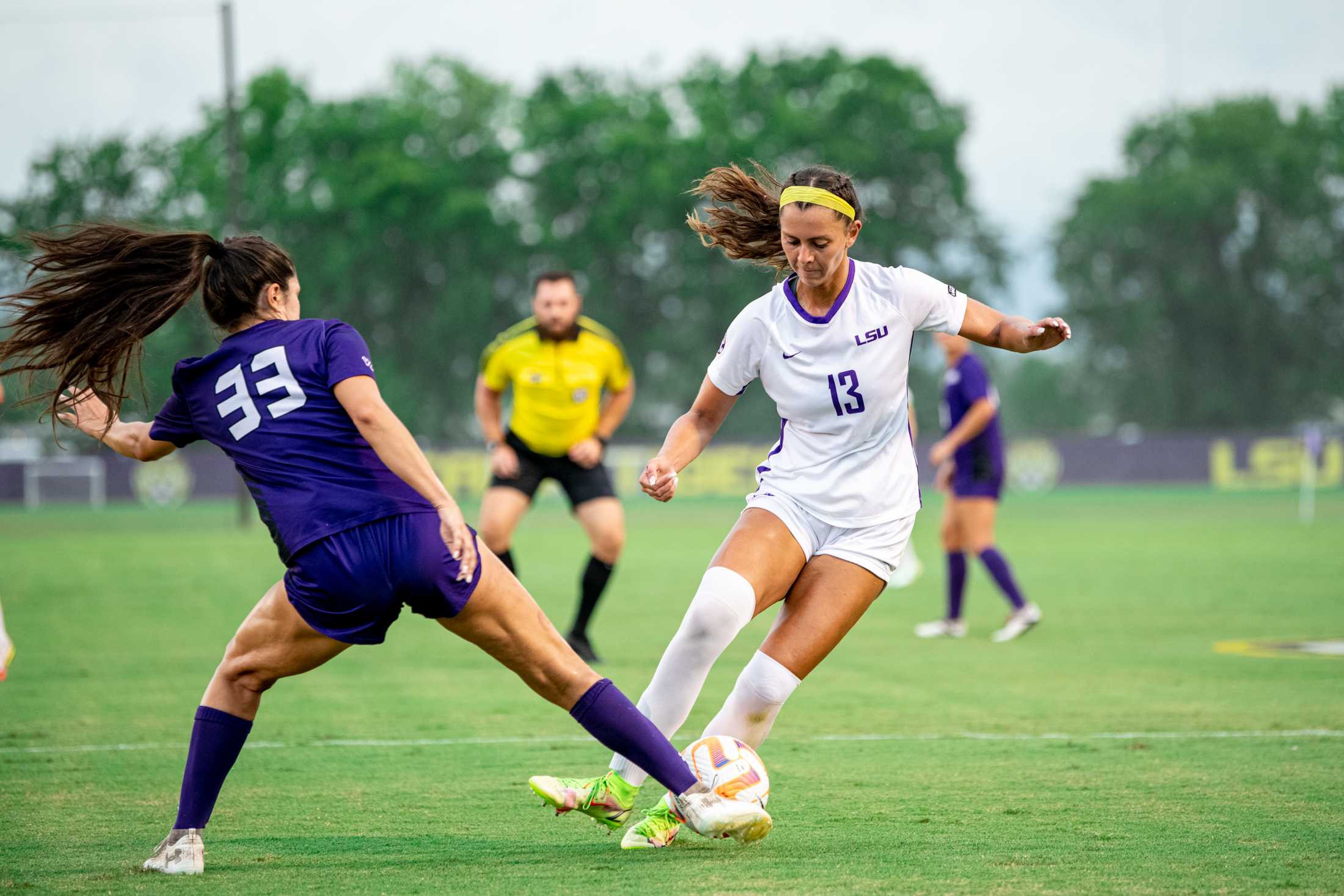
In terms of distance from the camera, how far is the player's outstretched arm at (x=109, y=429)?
16.0ft

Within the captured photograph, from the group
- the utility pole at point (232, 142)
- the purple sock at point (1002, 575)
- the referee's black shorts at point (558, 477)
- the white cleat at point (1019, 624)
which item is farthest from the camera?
the utility pole at point (232, 142)

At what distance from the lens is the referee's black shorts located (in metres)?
10.4

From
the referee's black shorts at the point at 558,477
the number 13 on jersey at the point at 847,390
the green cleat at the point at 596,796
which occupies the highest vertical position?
the number 13 on jersey at the point at 847,390

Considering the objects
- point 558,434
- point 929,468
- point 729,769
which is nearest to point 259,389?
point 729,769

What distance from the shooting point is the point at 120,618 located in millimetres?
13227

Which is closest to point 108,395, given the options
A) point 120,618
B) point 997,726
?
point 997,726

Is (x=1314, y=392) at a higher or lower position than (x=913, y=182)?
lower

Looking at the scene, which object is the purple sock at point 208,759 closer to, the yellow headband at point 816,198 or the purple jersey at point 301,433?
the purple jersey at point 301,433

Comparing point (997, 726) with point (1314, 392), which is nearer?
point (997, 726)

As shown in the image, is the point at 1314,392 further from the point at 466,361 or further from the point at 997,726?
A: the point at 997,726

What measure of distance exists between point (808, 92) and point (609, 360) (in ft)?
172

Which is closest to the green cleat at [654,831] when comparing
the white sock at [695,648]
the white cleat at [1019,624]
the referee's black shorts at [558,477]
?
the white sock at [695,648]

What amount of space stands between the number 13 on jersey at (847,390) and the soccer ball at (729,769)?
1.16 meters

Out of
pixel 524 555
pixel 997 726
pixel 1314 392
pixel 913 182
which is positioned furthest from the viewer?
pixel 1314 392
